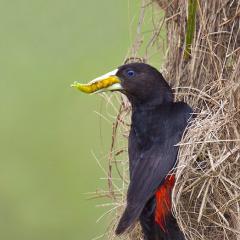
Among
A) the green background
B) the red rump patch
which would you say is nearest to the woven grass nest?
the red rump patch

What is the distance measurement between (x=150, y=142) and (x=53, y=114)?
266 cm

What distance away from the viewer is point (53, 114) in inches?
291

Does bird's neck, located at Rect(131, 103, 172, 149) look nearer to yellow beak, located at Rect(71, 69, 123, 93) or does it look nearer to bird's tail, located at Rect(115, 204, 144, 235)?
yellow beak, located at Rect(71, 69, 123, 93)

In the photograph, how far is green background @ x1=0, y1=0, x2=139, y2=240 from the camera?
715 centimetres

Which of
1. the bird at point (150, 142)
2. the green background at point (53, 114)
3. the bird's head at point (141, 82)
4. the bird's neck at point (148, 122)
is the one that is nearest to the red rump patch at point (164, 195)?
the bird at point (150, 142)

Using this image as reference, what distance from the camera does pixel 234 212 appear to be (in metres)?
4.63

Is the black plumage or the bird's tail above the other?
the black plumage

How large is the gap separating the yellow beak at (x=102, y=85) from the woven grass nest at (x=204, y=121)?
0.20m

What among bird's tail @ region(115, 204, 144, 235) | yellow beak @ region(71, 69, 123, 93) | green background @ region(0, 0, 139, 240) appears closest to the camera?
bird's tail @ region(115, 204, 144, 235)

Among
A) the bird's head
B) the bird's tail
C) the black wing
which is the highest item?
the bird's head

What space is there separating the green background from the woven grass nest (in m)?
1.86

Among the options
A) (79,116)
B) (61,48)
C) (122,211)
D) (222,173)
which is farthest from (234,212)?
(61,48)

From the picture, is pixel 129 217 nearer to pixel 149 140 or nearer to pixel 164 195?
pixel 164 195

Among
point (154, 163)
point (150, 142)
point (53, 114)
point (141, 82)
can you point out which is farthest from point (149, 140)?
point (53, 114)
